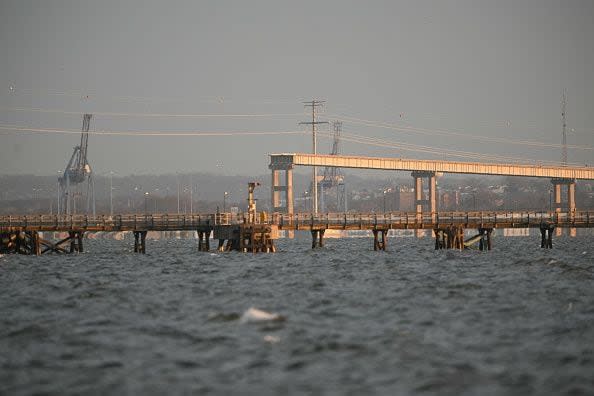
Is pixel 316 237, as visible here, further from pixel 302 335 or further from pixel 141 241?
pixel 302 335

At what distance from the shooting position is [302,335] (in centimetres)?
3772

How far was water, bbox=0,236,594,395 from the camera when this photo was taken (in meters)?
29.4

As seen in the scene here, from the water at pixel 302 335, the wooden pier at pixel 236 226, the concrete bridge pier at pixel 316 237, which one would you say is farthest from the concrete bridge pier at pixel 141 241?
the water at pixel 302 335

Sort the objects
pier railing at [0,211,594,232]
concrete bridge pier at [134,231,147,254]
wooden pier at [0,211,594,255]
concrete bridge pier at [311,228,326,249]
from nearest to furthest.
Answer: wooden pier at [0,211,594,255]
pier railing at [0,211,594,232]
concrete bridge pier at [134,231,147,254]
concrete bridge pier at [311,228,326,249]

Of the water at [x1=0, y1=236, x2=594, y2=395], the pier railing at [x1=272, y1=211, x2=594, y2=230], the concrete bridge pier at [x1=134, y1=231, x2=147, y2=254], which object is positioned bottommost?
the water at [x1=0, y1=236, x2=594, y2=395]

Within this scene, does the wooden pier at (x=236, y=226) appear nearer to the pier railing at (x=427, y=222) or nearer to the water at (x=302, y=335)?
the pier railing at (x=427, y=222)

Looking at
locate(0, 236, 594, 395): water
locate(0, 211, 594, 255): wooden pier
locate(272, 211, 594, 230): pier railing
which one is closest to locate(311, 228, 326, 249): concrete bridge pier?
locate(272, 211, 594, 230): pier railing

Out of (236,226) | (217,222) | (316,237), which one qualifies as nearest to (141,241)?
(217,222)

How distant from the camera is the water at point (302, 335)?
29375 millimetres

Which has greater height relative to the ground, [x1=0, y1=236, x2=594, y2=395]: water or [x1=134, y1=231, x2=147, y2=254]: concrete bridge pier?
[x1=134, y1=231, x2=147, y2=254]: concrete bridge pier

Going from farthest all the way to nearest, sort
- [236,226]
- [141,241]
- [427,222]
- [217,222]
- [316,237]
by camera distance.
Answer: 1. [316,237]
2. [427,222]
3. [141,241]
4. [217,222]
5. [236,226]

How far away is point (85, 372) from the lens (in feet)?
102

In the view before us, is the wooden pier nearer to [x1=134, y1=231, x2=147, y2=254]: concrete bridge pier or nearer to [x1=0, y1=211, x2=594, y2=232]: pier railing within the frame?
[x1=0, y1=211, x2=594, y2=232]: pier railing

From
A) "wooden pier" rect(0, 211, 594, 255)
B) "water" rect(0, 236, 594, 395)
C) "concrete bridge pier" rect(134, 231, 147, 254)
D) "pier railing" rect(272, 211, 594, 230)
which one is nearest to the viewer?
"water" rect(0, 236, 594, 395)
